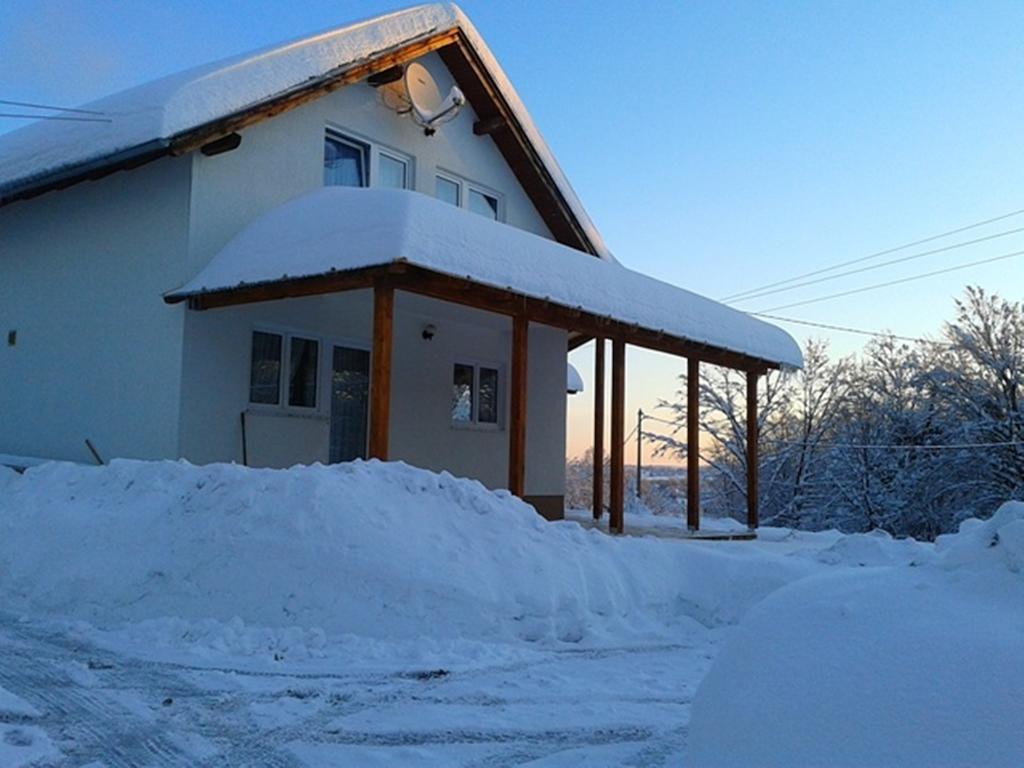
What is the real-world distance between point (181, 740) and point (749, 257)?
817 inches

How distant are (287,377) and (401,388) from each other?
193 centimetres

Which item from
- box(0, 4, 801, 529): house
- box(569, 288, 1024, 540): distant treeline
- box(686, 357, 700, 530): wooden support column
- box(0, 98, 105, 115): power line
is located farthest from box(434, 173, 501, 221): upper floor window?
box(569, 288, 1024, 540): distant treeline

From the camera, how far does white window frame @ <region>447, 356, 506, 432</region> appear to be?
44.3 feet

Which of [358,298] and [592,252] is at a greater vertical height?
[592,252]

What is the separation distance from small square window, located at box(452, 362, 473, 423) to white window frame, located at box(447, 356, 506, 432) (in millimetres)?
55

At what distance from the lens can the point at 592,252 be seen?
643 inches

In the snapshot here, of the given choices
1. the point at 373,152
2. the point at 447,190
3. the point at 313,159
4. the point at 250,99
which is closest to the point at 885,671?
the point at 250,99

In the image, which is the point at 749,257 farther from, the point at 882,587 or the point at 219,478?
the point at 882,587

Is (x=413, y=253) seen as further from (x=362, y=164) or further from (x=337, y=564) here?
(x=362, y=164)

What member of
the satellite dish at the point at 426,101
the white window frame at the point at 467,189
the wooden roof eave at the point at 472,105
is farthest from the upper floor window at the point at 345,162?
the white window frame at the point at 467,189

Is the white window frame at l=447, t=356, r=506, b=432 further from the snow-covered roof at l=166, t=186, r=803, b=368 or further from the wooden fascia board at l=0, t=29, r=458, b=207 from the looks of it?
the wooden fascia board at l=0, t=29, r=458, b=207

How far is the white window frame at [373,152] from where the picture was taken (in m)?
12.4

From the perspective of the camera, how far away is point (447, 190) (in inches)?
564

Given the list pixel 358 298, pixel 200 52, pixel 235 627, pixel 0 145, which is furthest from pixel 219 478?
pixel 200 52
